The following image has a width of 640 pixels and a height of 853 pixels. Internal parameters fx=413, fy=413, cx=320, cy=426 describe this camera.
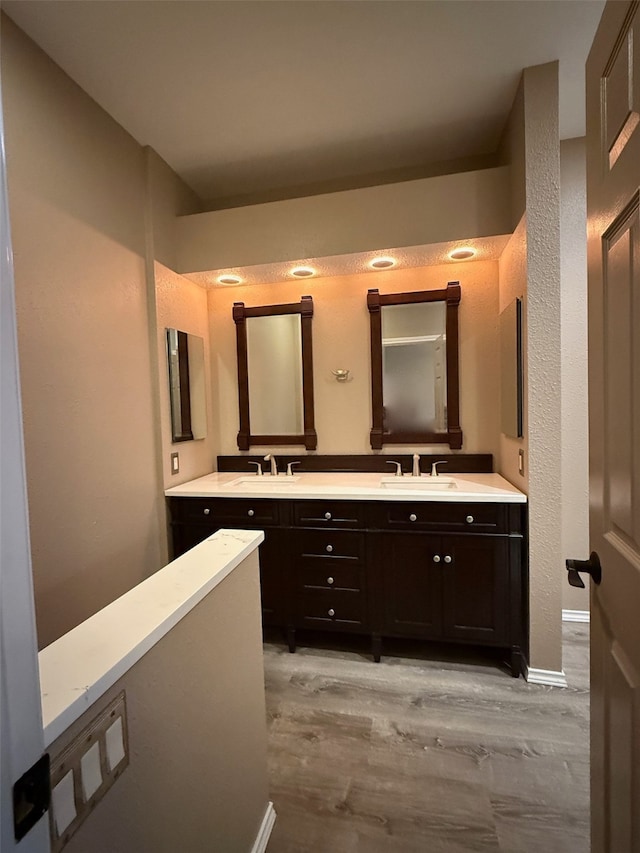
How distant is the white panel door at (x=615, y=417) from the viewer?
2.50ft

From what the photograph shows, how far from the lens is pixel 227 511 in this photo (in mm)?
2424

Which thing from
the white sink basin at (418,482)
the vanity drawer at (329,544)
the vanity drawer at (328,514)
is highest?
the white sink basin at (418,482)

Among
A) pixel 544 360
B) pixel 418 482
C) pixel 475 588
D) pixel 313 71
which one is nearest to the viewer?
pixel 313 71

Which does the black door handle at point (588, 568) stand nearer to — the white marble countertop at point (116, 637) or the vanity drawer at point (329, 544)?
the white marble countertop at point (116, 637)

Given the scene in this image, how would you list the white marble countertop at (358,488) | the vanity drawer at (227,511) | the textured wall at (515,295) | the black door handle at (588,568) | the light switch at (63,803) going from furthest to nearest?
the vanity drawer at (227,511) → the white marble countertop at (358,488) → the textured wall at (515,295) → the black door handle at (588,568) → the light switch at (63,803)

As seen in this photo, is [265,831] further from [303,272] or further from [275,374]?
[303,272]

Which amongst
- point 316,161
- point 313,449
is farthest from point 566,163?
point 313,449

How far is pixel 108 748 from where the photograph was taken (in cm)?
68

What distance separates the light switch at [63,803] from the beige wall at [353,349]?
92.4 inches

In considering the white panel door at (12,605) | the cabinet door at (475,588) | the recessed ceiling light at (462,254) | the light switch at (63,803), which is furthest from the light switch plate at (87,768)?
the recessed ceiling light at (462,254)

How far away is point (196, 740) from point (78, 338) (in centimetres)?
167

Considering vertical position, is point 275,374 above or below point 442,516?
above

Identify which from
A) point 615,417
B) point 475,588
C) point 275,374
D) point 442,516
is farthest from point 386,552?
point 615,417

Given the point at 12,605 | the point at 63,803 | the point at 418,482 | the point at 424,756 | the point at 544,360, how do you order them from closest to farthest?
the point at 12,605 → the point at 63,803 → the point at 424,756 → the point at 544,360 → the point at 418,482
